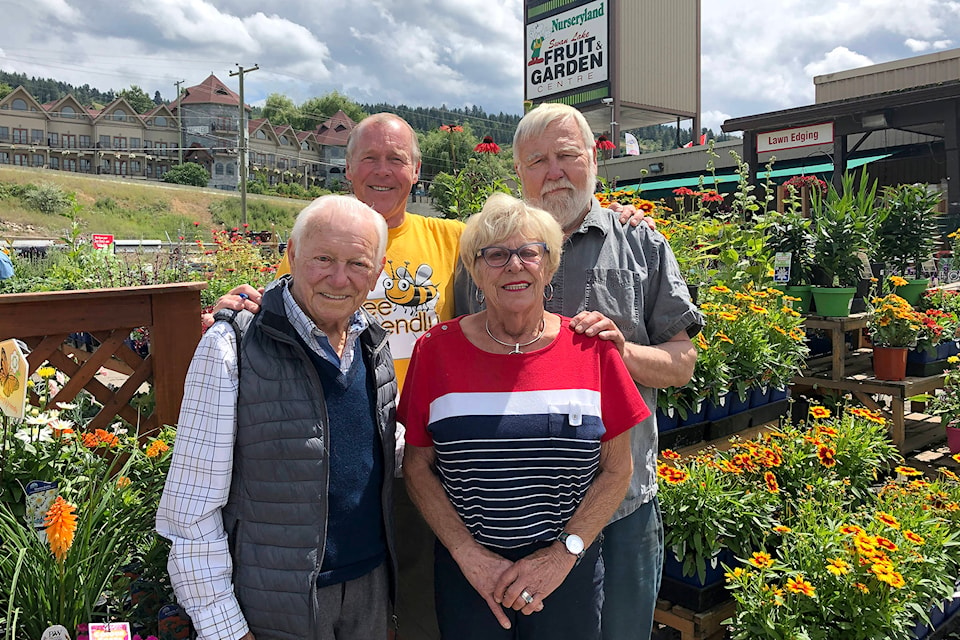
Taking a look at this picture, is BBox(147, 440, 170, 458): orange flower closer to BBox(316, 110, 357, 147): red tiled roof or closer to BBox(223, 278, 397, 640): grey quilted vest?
BBox(223, 278, 397, 640): grey quilted vest

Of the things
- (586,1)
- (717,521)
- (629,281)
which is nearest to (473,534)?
(629,281)

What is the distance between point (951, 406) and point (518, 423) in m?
3.72

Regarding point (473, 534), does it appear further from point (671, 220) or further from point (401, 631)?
point (671, 220)

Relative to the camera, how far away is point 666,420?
9.80 feet


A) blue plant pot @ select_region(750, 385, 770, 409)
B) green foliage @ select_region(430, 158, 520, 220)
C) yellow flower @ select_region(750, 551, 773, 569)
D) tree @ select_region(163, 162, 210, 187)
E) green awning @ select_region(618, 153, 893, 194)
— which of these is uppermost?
tree @ select_region(163, 162, 210, 187)

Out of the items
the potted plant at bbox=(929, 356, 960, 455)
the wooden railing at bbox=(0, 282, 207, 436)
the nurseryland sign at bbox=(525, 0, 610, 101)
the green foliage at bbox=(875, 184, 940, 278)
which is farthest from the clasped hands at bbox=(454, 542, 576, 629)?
the nurseryland sign at bbox=(525, 0, 610, 101)

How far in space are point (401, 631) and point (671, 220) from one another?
3.54m

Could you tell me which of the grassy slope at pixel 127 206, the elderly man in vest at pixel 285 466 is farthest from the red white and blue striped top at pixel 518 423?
the grassy slope at pixel 127 206

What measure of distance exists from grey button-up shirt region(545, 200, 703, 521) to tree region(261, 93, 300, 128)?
82.0 meters

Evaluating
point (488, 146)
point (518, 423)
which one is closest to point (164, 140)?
point (488, 146)

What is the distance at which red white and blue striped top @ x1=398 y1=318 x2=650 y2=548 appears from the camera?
62.3 inches

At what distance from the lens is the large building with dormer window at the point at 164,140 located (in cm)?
6462

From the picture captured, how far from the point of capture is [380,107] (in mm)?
98000

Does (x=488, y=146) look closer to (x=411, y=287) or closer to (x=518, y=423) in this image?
(x=411, y=287)
